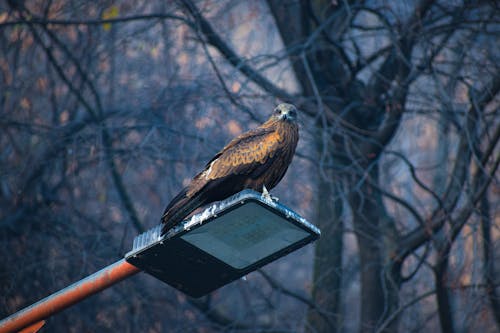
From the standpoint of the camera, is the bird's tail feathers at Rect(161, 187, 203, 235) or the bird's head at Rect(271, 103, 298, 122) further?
the bird's head at Rect(271, 103, 298, 122)

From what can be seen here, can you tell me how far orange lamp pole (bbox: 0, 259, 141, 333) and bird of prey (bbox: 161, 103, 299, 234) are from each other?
1.14 m

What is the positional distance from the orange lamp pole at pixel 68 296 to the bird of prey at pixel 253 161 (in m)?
1.14

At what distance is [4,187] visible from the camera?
8680 mm

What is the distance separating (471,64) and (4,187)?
5.51 m

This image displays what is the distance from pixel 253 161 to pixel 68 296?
1.97 metres

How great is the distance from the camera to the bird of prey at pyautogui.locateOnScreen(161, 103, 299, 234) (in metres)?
5.22

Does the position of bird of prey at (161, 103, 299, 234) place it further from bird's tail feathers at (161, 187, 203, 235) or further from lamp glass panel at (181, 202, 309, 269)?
lamp glass panel at (181, 202, 309, 269)

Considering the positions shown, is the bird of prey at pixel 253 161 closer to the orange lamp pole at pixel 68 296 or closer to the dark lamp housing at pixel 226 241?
the dark lamp housing at pixel 226 241

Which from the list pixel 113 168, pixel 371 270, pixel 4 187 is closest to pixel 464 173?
pixel 371 270

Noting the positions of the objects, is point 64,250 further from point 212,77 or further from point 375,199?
point 375,199

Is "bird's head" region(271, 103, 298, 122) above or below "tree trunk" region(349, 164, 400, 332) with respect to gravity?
above

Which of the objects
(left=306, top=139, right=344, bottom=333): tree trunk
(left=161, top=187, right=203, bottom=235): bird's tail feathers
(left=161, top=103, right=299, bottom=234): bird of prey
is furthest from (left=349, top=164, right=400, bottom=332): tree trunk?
(left=161, top=187, right=203, bottom=235): bird's tail feathers

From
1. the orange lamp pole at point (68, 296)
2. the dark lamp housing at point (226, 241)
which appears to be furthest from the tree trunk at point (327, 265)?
the orange lamp pole at point (68, 296)

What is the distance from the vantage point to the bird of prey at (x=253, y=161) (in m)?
5.22
